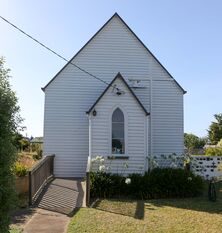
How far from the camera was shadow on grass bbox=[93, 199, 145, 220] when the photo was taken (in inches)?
522

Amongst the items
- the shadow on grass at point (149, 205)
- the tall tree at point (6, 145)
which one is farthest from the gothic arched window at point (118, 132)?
the tall tree at point (6, 145)

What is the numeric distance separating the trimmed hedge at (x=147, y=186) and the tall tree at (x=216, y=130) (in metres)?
61.8

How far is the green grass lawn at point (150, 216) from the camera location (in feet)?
37.1

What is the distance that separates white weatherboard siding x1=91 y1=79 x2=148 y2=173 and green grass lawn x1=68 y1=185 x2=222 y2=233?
3.49 meters

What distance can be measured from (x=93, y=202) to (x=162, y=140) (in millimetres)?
8639

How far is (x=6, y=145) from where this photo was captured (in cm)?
741

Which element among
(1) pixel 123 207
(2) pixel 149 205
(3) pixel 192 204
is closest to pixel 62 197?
(1) pixel 123 207

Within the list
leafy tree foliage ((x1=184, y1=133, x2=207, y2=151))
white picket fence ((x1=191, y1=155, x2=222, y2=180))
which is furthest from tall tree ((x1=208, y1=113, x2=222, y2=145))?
white picket fence ((x1=191, y1=155, x2=222, y2=180))

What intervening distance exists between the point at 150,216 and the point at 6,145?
6.83 meters

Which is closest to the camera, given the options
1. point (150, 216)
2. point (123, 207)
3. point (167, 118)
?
point (150, 216)

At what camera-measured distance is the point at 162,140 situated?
74.4 ft

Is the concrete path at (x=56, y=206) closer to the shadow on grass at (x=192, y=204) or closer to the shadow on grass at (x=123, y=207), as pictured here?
the shadow on grass at (x=123, y=207)

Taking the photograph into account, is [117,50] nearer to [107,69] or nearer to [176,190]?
[107,69]

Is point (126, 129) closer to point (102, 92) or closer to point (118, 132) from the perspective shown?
point (118, 132)
